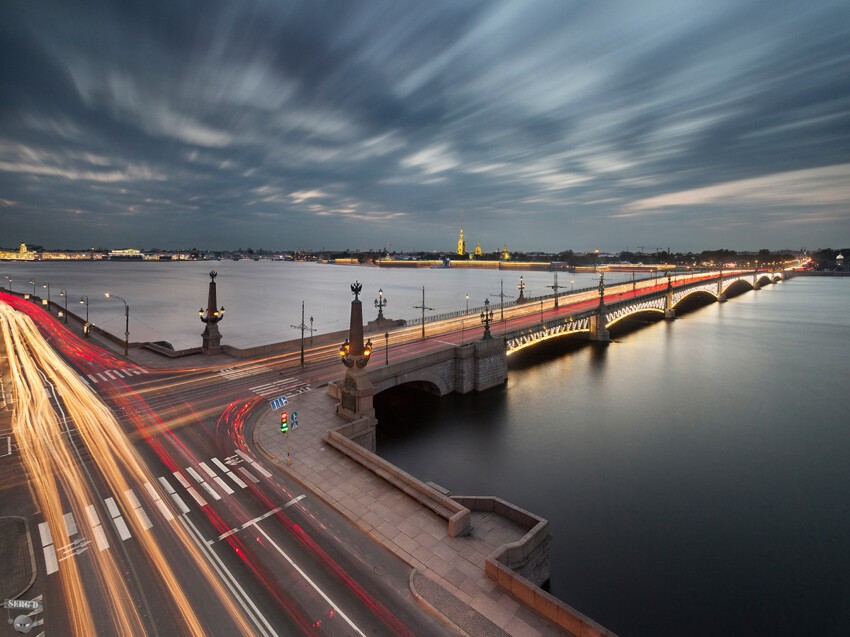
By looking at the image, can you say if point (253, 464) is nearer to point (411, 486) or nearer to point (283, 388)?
point (411, 486)

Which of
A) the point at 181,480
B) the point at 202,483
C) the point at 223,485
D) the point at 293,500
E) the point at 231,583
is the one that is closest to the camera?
the point at 231,583

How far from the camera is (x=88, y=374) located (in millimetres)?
37656

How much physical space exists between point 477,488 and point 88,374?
117ft

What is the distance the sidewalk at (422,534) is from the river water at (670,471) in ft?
25.6

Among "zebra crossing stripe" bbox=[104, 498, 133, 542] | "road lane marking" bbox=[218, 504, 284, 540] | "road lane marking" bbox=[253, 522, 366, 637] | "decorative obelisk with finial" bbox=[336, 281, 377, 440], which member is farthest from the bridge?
"zebra crossing stripe" bbox=[104, 498, 133, 542]

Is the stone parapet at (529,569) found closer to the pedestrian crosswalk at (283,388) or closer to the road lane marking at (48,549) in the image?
the road lane marking at (48,549)

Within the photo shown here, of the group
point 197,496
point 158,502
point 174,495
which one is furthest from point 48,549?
point 197,496

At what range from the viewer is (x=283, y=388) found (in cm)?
3422

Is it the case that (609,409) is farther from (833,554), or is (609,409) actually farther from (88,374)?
(88,374)

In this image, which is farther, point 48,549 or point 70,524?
point 70,524

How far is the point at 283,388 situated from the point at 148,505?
1636 centimetres

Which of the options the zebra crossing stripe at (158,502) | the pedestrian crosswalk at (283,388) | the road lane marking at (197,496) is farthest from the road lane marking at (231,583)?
the pedestrian crosswalk at (283,388)

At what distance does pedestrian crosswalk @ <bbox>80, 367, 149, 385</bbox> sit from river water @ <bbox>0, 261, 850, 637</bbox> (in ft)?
74.2

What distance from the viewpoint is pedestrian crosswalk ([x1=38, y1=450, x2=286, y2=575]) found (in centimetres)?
1561
